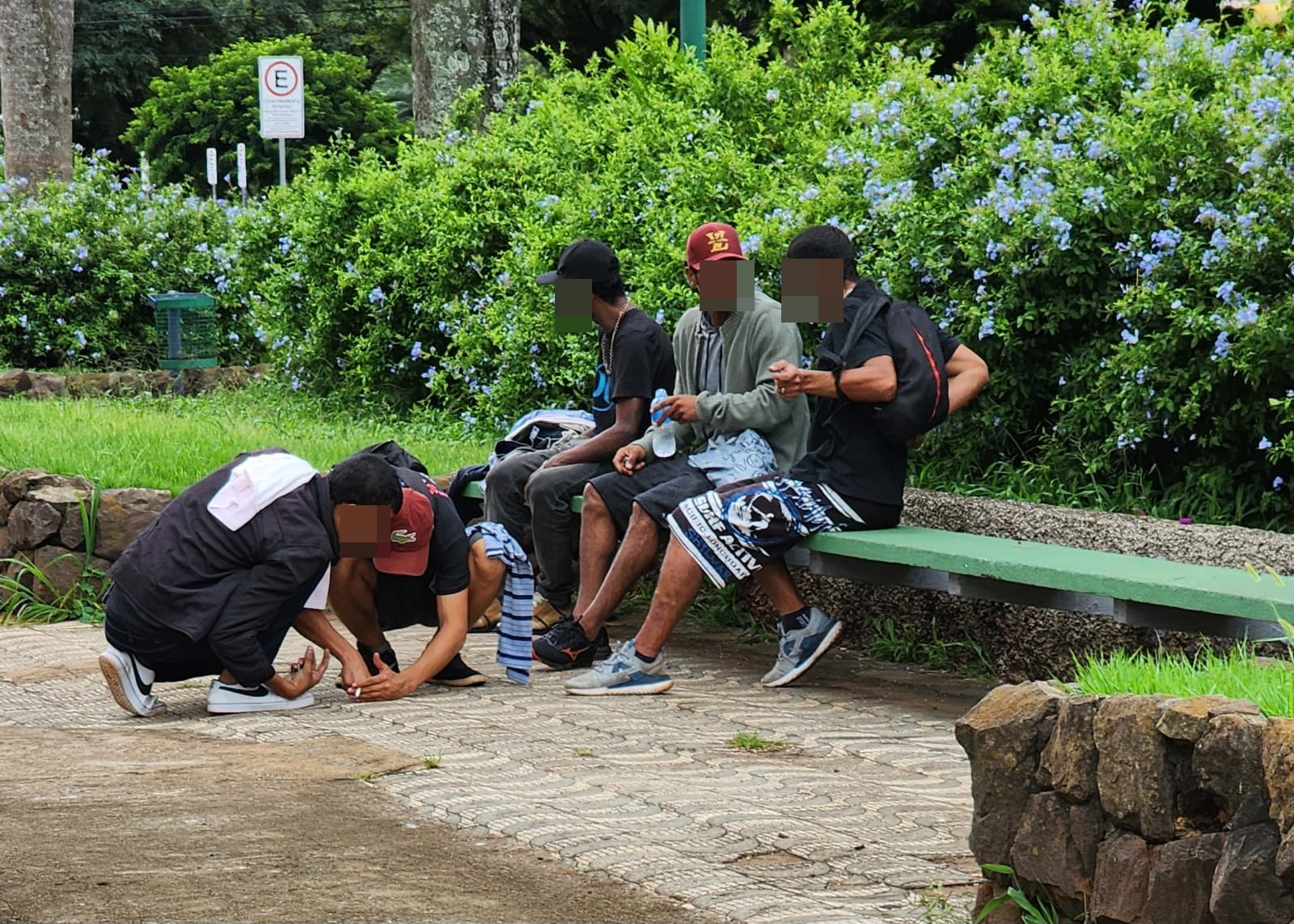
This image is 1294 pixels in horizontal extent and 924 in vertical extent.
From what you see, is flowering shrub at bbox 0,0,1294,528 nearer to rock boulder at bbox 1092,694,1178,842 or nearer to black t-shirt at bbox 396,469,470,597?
black t-shirt at bbox 396,469,470,597

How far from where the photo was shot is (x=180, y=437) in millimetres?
9461

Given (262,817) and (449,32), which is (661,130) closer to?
(449,32)

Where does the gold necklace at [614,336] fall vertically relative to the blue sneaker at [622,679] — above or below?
above

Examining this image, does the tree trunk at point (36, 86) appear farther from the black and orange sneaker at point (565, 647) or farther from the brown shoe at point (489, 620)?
the black and orange sneaker at point (565, 647)

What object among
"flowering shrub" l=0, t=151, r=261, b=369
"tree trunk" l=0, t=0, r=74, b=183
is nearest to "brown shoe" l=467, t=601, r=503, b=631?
"flowering shrub" l=0, t=151, r=261, b=369

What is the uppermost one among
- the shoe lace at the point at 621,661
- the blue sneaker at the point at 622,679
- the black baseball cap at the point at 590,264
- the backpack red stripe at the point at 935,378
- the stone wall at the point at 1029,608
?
the black baseball cap at the point at 590,264

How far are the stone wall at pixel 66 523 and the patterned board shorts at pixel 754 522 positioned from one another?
2901 millimetres

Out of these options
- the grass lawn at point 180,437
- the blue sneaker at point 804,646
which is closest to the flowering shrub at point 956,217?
the grass lawn at point 180,437

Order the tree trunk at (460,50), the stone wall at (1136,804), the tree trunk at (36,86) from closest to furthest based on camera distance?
the stone wall at (1136,804) → the tree trunk at (460,50) → the tree trunk at (36,86)

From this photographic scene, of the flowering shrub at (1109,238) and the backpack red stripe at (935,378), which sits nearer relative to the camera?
the backpack red stripe at (935,378)

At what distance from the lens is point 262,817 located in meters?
4.68

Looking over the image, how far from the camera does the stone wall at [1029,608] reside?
5.96 metres

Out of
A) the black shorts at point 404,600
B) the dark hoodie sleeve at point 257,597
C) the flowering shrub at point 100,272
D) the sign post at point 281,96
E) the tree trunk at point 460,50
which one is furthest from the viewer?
the sign post at point 281,96

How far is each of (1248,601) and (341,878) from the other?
94.5 inches
